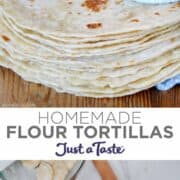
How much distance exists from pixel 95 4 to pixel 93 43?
4.0 inches

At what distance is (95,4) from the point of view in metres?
1.16

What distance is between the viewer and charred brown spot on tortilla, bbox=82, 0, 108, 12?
1.15m

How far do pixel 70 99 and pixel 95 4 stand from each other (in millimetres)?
200

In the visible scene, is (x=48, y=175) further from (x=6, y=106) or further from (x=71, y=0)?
(x=71, y=0)

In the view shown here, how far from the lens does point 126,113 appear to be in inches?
45.3

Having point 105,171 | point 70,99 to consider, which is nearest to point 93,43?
point 70,99

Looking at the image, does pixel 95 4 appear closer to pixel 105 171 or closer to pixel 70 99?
pixel 70 99

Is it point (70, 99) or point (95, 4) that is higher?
point (95, 4)

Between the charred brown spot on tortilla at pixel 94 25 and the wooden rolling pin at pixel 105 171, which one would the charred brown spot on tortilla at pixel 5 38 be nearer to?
the charred brown spot on tortilla at pixel 94 25

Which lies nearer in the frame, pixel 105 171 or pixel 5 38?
pixel 105 171

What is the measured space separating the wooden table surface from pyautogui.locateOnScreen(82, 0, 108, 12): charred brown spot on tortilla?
18cm

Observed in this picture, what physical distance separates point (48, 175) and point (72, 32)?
0.28 meters

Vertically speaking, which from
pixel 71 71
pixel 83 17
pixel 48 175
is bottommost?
pixel 48 175

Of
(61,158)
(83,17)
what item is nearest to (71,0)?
(83,17)
